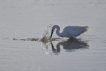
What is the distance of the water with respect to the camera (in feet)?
39.1

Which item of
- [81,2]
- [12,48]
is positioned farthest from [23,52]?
[81,2]

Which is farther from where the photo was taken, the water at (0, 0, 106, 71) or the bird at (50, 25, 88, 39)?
the bird at (50, 25, 88, 39)

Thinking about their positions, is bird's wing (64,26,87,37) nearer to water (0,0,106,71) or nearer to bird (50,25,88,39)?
bird (50,25,88,39)

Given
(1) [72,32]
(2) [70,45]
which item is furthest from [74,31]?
(2) [70,45]

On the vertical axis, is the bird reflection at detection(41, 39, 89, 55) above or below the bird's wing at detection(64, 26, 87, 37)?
below

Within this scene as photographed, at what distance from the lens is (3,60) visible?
1251 cm

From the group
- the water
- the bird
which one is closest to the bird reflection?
the water

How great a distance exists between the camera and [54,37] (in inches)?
632

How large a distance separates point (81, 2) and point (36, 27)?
22.2 ft

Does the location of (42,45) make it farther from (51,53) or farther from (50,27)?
(50,27)

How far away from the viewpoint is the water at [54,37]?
11.9m

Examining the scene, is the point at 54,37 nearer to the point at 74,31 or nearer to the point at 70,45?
the point at 74,31

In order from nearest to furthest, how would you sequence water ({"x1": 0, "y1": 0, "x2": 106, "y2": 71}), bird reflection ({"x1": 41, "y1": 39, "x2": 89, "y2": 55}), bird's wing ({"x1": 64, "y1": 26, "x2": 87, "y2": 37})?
1. water ({"x1": 0, "y1": 0, "x2": 106, "y2": 71})
2. bird reflection ({"x1": 41, "y1": 39, "x2": 89, "y2": 55})
3. bird's wing ({"x1": 64, "y1": 26, "x2": 87, "y2": 37})

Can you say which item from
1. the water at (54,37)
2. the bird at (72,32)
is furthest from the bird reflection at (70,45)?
the bird at (72,32)
